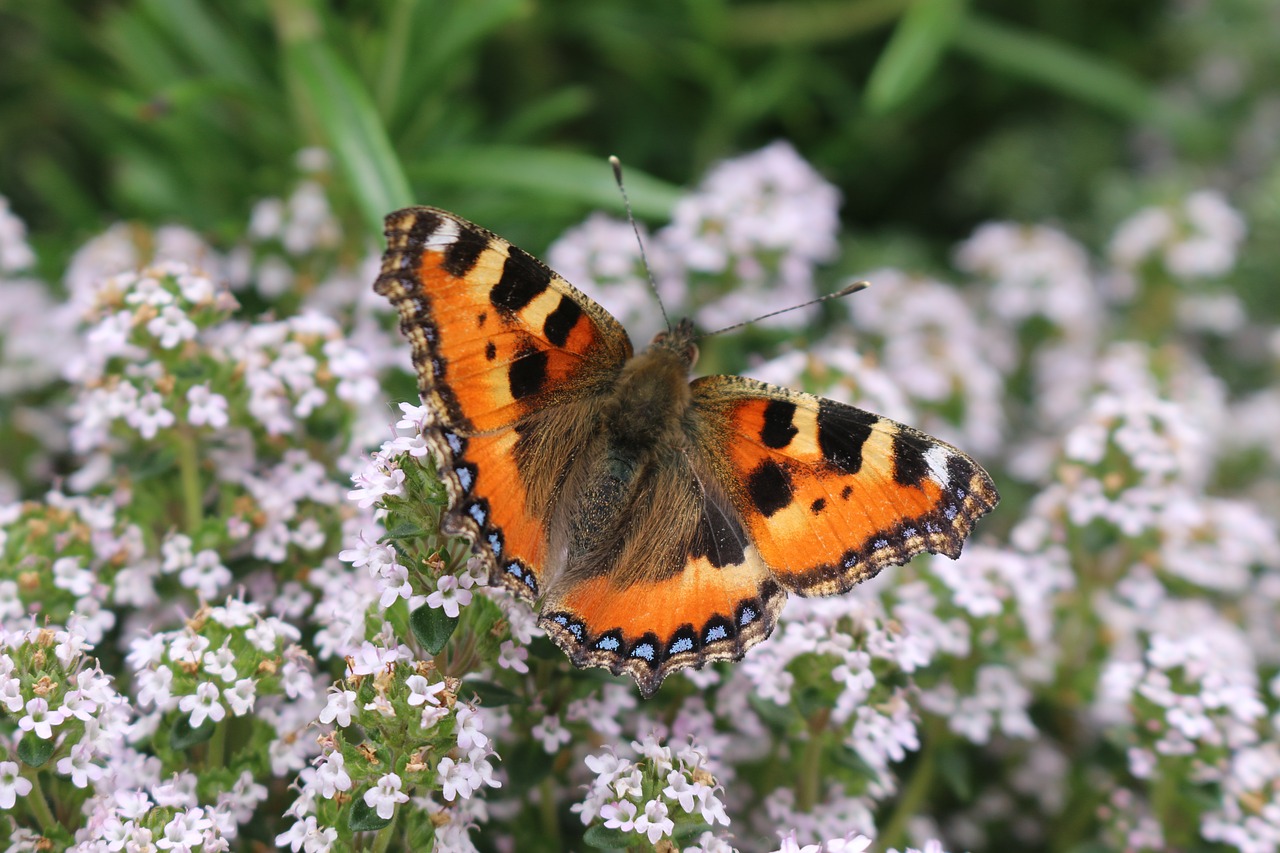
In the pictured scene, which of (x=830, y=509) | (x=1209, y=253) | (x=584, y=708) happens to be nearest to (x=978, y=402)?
(x=1209, y=253)

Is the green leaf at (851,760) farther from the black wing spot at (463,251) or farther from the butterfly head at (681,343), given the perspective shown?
the black wing spot at (463,251)

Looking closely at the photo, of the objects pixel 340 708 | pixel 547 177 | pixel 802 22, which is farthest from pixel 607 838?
pixel 802 22

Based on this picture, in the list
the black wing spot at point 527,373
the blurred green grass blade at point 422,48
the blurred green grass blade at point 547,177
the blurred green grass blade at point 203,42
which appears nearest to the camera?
the black wing spot at point 527,373

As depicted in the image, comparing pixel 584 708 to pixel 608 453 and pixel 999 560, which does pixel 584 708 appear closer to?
pixel 608 453

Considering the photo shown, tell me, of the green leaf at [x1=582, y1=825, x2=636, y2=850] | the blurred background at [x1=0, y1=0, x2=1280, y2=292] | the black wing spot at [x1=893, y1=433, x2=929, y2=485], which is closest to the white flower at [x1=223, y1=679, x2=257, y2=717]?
the green leaf at [x1=582, y1=825, x2=636, y2=850]

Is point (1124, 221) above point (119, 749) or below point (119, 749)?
above

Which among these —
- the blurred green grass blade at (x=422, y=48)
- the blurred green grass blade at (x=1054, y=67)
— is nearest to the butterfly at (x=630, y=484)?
the blurred green grass blade at (x=422, y=48)

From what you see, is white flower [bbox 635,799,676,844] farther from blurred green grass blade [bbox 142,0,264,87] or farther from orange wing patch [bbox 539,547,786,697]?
blurred green grass blade [bbox 142,0,264,87]

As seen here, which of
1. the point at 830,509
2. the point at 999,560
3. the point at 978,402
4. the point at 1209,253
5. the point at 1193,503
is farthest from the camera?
the point at 1209,253
